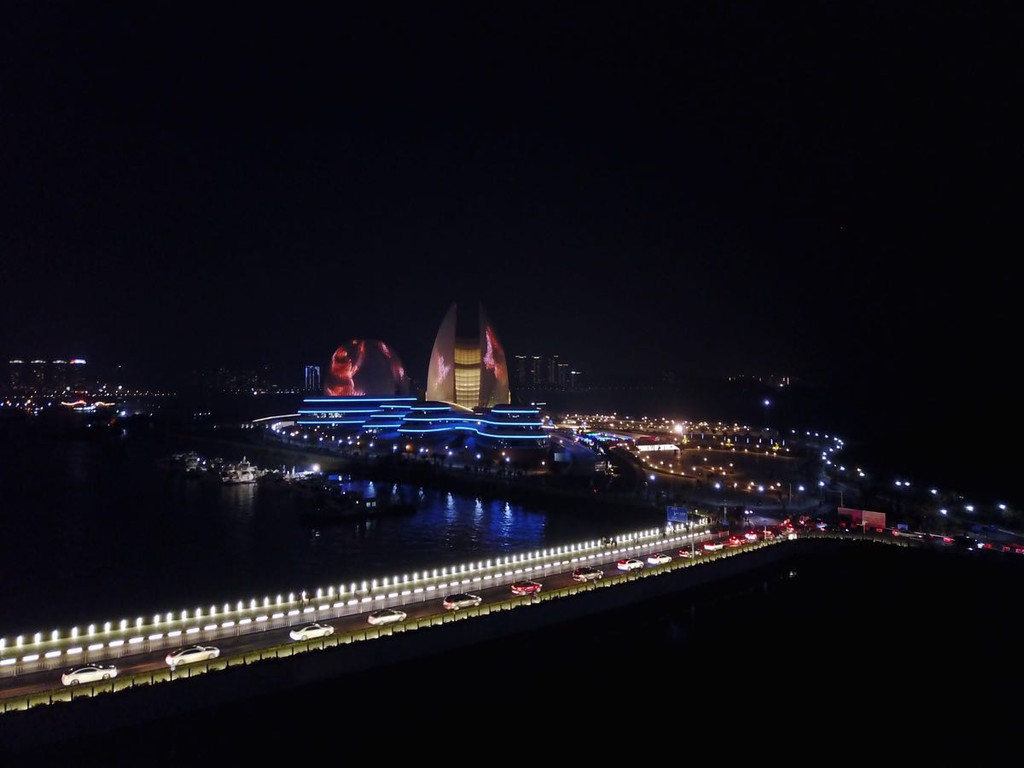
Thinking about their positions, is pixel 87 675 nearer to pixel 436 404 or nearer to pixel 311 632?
pixel 311 632

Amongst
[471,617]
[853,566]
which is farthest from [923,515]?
[471,617]

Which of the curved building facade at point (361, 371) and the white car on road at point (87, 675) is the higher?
the curved building facade at point (361, 371)

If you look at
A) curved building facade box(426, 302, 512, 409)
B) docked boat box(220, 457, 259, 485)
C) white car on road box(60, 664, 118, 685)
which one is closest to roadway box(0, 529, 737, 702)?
white car on road box(60, 664, 118, 685)

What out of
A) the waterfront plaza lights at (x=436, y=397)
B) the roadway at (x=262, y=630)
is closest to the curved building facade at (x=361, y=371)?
the waterfront plaza lights at (x=436, y=397)

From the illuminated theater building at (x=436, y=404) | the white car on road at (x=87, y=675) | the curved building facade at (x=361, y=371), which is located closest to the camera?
the white car on road at (x=87, y=675)

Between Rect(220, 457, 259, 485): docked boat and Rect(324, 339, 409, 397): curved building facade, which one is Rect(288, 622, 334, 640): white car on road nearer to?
Rect(220, 457, 259, 485): docked boat

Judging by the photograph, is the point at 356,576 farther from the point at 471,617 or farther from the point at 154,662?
the point at 154,662

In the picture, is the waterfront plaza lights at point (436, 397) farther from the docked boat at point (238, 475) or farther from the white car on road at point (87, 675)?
the white car on road at point (87, 675)
